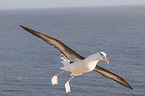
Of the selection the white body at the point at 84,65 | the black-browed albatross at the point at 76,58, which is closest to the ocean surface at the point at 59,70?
the black-browed albatross at the point at 76,58

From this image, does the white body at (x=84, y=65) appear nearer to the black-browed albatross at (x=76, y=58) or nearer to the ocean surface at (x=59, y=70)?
the black-browed albatross at (x=76, y=58)

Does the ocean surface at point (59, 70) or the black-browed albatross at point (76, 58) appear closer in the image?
the black-browed albatross at point (76, 58)

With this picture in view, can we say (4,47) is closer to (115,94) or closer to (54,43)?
(115,94)

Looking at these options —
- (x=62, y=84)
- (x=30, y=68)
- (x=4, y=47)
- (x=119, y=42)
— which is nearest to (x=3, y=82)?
(x=30, y=68)

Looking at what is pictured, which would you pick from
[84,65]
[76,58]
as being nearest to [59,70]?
[76,58]

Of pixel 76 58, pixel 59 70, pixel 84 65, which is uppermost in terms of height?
pixel 59 70

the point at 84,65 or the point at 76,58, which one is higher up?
the point at 76,58

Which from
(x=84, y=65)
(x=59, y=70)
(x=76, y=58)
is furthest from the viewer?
(x=59, y=70)

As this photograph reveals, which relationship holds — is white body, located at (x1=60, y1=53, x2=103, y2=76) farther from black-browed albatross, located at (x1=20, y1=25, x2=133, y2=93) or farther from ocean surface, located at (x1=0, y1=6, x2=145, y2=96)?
ocean surface, located at (x1=0, y1=6, x2=145, y2=96)

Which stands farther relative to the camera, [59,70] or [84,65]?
[59,70]

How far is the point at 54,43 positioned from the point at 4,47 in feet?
437

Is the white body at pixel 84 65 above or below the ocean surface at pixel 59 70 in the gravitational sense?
below

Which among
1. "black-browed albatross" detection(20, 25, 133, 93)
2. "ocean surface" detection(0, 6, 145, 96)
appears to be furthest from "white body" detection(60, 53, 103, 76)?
"ocean surface" detection(0, 6, 145, 96)

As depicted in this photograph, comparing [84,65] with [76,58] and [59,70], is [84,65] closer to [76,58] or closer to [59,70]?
[76,58]
